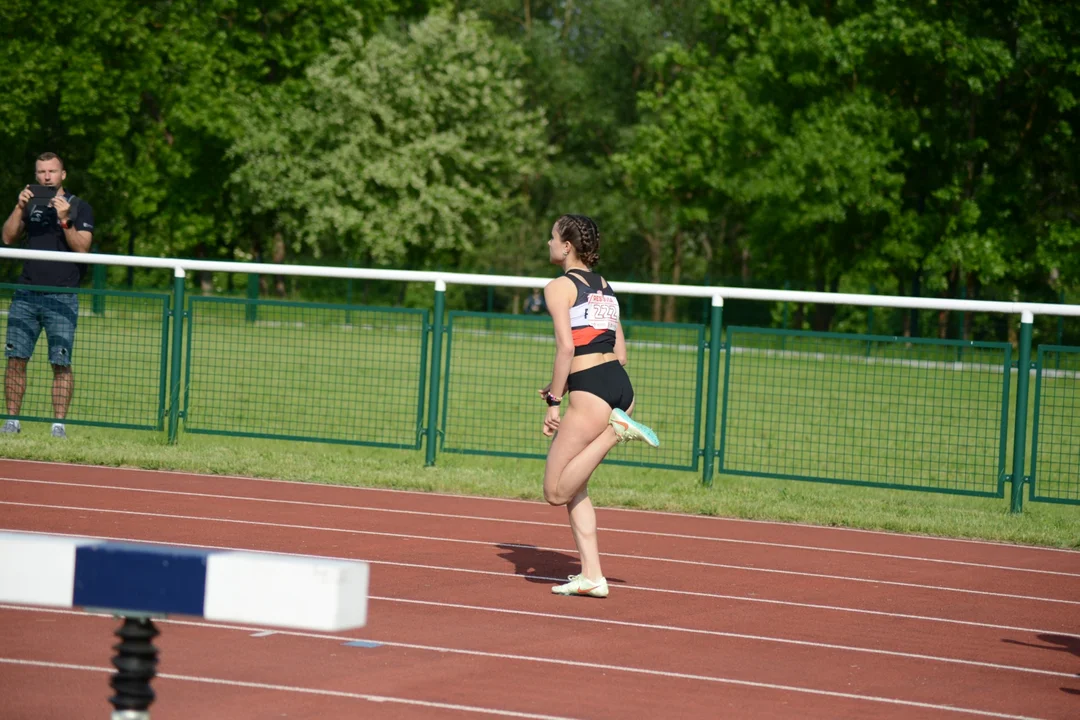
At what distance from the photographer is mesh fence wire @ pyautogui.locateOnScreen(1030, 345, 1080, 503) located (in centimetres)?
1227

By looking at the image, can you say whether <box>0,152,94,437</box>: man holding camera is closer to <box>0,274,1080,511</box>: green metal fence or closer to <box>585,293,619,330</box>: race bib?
<box>0,274,1080,511</box>: green metal fence

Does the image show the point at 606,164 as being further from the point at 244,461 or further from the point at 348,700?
the point at 348,700

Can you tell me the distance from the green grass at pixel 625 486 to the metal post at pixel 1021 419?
0.18 m

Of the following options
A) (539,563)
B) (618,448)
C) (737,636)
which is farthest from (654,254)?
(737,636)

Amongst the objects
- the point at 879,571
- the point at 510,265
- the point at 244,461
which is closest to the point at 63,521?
the point at 244,461

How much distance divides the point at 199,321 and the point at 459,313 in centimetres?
268

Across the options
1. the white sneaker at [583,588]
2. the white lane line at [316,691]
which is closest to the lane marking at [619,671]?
the white lane line at [316,691]

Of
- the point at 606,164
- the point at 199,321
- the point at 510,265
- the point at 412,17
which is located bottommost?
the point at 199,321

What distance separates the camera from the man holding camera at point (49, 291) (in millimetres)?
13414

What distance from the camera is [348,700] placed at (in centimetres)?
559

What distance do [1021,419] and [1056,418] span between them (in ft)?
3.91

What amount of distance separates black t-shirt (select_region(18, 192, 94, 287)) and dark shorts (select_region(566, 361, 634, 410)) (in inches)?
292

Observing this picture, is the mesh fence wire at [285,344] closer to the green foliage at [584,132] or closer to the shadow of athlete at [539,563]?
the shadow of athlete at [539,563]

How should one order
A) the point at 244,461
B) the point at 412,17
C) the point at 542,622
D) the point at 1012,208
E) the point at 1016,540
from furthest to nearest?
1. the point at 412,17
2. the point at 1012,208
3. the point at 244,461
4. the point at 1016,540
5. the point at 542,622
